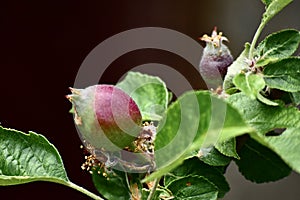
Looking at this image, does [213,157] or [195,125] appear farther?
[213,157]

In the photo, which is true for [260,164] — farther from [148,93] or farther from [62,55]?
[62,55]

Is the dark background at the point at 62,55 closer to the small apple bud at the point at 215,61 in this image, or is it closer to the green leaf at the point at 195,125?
the small apple bud at the point at 215,61

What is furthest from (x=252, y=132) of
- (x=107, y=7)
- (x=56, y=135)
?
(x=107, y=7)

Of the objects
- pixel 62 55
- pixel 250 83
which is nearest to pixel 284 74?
pixel 250 83

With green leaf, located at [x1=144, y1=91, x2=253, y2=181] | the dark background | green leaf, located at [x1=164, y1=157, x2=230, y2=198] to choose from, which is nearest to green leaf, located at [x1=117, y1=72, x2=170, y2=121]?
green leaf, located at [x1=164, y1=157, x2=230, y2=198]

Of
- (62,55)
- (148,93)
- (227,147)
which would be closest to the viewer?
(227,147)
